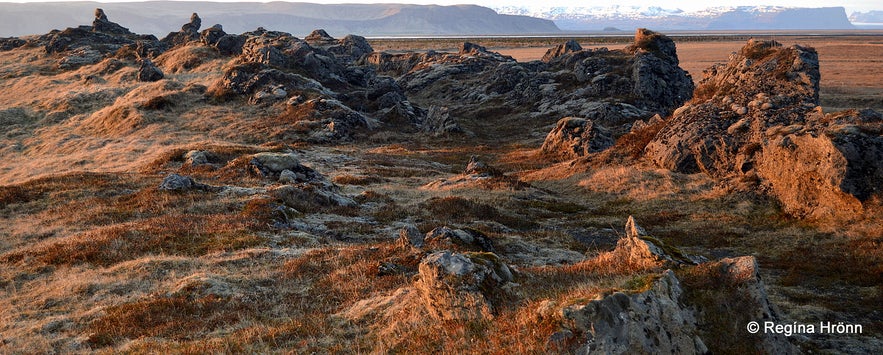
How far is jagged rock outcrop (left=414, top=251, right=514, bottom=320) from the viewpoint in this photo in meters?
12.0

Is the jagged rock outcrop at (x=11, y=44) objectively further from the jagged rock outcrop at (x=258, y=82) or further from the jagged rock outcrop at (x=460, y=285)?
the jagged rock outcrop at (x=460, y=285)

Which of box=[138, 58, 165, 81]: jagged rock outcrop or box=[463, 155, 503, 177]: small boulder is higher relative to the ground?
box=[138, 58, 165, 81]: jagged rock outcrop

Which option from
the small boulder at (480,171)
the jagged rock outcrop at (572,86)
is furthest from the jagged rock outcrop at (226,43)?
the small boulder at (480,171)

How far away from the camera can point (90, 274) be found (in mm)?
19234

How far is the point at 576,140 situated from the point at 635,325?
43.3m

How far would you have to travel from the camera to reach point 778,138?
2912 cm

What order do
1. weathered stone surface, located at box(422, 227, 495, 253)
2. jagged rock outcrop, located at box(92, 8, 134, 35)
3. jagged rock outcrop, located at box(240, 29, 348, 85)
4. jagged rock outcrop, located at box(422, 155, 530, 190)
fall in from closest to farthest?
weathered stone surface, located at box(422, 227, 495, 253)
jagged rock outcrop, located at box(422, 155, 530, 190)
jagged rock outcrop, located at box(240, 29, 348, 85)
jagged rock outcrop, located at box(92, 8, 134, 35)

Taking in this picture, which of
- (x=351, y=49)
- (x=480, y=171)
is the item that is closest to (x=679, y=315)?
(x=480, y=171)

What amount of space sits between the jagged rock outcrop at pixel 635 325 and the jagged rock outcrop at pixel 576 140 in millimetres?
39777

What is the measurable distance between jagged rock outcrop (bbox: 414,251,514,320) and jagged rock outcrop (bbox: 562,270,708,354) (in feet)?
8.75

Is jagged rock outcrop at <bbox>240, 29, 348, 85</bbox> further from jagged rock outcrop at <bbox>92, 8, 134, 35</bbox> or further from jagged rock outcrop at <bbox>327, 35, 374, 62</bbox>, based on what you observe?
jagged rock outcrop at <bbox>92, 8, 134, 35</bbox>

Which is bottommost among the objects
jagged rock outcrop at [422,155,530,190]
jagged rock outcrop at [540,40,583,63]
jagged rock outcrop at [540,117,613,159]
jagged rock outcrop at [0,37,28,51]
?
jagged rock outcrop at [422,155,530,190]

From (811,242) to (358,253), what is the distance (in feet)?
62.9

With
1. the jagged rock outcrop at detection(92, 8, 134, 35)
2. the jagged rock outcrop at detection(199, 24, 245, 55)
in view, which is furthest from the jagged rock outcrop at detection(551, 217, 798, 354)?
the jagged rock outcrop at detection(92, 8, 134, 35)
